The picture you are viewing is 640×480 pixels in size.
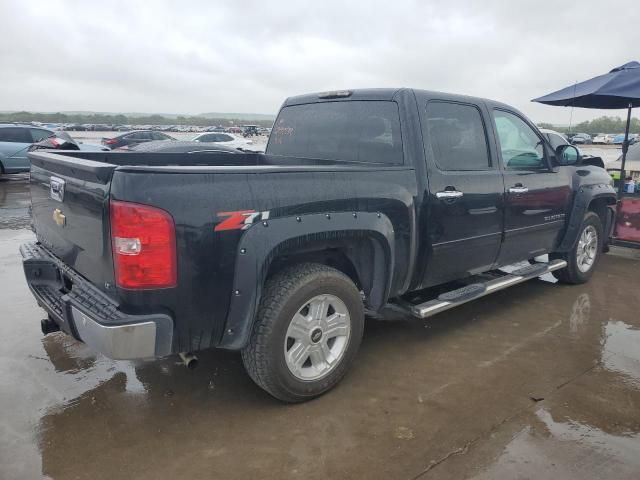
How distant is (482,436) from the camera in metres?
2.81

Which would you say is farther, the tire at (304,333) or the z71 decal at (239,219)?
the tire at (304,333)

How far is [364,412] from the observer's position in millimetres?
3037

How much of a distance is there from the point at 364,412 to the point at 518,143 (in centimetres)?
288

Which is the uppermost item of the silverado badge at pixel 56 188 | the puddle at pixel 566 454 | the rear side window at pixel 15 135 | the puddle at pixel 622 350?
the rear side window at pixel 15 135

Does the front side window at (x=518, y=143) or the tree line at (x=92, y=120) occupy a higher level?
the tree line at (x=92, y=120)

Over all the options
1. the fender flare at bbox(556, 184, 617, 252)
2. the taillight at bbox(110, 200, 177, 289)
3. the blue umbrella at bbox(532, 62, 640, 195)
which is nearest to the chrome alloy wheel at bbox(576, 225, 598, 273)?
the fender flare at bbox(556, 184, 617, 252)

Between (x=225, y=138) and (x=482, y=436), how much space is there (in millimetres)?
20980

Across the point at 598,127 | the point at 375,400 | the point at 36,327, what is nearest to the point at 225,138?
the point at 36,327

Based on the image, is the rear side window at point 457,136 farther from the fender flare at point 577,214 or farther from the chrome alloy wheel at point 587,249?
the chrome alloy wheel at point 587,249

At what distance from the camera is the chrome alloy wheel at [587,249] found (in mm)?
5559

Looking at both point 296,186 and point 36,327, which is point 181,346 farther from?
point 36,327

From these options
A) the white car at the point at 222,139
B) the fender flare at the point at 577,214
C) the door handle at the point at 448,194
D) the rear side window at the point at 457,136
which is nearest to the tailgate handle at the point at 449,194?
the door handle at the point at 448,194

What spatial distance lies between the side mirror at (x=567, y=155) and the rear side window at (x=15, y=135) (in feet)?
47.2

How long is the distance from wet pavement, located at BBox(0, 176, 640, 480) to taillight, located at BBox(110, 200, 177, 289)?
935 mm
